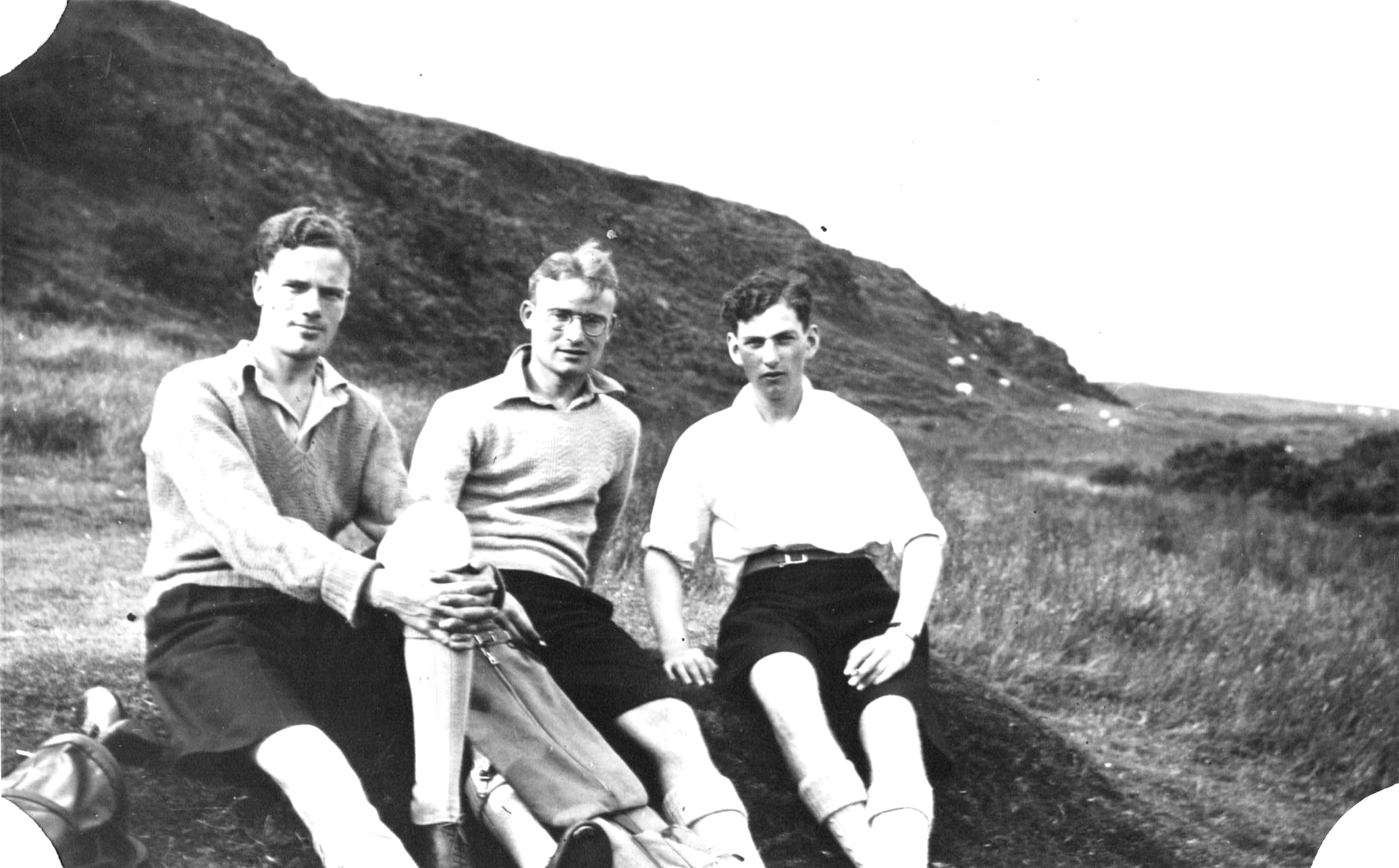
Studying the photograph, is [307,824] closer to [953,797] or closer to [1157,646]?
[953,797]

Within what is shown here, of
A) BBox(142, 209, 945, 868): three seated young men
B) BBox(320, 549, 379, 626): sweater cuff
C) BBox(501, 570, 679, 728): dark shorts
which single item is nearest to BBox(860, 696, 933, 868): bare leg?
BBox(142, 209, 945, 868): three seated young men

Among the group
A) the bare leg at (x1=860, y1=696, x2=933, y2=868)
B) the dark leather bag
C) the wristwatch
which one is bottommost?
the dark leather bag

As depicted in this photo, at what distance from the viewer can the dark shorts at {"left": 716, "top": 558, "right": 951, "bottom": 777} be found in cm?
324

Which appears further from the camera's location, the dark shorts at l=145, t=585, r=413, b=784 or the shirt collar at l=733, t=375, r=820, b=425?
the shirt collar at l=733, t=375, r=820, b=425

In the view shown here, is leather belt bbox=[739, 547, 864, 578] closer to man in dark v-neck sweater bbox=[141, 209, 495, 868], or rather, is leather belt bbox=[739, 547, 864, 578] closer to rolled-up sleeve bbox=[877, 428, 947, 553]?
rolled-up sleeve bbox=[877, 428, 947, 553]

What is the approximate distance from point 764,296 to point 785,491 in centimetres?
57

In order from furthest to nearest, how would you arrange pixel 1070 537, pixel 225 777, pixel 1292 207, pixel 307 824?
pixel 1070 537 < pixel 1292 207 < pixel 225 777 < pixel 307 824

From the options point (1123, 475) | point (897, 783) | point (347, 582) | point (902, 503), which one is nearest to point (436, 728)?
point (347, 582)

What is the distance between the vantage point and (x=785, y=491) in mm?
3562

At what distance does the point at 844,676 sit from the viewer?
332 centimetres

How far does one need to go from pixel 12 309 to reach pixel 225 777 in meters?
2.93

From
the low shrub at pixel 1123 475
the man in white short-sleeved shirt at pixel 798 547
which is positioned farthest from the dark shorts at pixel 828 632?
the low shrub at pixel 1123 475

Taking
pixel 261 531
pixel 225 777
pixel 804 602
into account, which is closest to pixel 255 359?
pixel 261 531

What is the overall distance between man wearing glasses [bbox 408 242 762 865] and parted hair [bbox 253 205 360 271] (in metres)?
0.56
